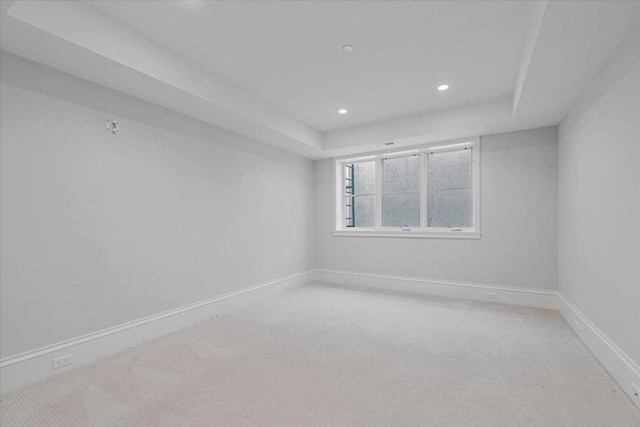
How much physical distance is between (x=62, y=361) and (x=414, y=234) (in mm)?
4478

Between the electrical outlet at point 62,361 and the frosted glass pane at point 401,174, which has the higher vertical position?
the frosted glass pane at point 401,174

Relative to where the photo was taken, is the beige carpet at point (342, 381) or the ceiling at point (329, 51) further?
the ceiling at point (329, 51)

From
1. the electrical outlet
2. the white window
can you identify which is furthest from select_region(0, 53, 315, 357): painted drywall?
the white window

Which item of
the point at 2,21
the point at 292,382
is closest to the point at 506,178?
the point at 292,382

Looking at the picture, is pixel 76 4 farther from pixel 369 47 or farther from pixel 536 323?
pixel 536 323

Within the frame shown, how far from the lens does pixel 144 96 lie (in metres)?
2.90

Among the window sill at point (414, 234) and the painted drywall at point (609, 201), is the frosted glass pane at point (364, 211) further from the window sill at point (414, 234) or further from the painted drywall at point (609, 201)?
the painted drywall at point (609, 201)

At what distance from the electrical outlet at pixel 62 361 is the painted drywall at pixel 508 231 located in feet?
13.8

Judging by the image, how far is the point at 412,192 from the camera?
5.06 meters

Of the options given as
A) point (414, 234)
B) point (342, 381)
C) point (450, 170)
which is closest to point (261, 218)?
point (414, 234)

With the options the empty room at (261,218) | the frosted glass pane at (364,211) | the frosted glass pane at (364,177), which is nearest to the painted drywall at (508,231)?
the empty room at (261,218)

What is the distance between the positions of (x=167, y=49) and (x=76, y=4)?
0.67m

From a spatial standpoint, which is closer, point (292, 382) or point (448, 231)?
point (292, 382)

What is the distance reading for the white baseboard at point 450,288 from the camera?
13.0 ft
